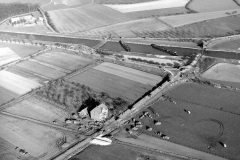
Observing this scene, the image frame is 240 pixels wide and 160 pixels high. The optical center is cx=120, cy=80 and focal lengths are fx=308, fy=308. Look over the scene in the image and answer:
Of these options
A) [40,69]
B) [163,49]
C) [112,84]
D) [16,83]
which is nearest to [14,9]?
[40,69]

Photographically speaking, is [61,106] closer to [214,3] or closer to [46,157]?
[46,157]

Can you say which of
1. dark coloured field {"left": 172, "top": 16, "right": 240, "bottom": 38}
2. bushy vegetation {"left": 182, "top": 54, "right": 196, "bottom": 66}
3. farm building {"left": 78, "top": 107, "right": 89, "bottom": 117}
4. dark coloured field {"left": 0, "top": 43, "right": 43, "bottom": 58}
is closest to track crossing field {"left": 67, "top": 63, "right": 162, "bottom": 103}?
farm building {"left": 78, "top": 107, "right": 89, "bottom": 117}

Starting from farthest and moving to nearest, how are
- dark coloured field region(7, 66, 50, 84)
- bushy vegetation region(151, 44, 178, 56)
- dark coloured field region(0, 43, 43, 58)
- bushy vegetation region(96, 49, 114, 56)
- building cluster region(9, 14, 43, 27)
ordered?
building cluster region(9, 14, 43, 27), dark coloured field region(0, 43, 43, 58), bushy vegetation region(96, 49, 114, 56), bushy vegetation region(151, 44, 178, 56), dark coloured field region(7, 66, 50, 84)

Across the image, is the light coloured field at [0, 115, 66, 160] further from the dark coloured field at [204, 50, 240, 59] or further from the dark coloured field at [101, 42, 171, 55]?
the dark coloured field at [204, 50, 240, 59]

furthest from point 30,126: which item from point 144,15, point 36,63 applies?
point 144,15

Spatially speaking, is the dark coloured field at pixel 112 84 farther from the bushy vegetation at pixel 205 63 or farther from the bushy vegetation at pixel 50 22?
the bushy vegetation at pixel 50 22

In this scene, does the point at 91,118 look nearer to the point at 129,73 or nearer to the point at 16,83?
the point at 129,73

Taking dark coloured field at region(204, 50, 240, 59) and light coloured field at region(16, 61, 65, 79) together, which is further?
dark coloured field at region(204, 50, 240, 59)
